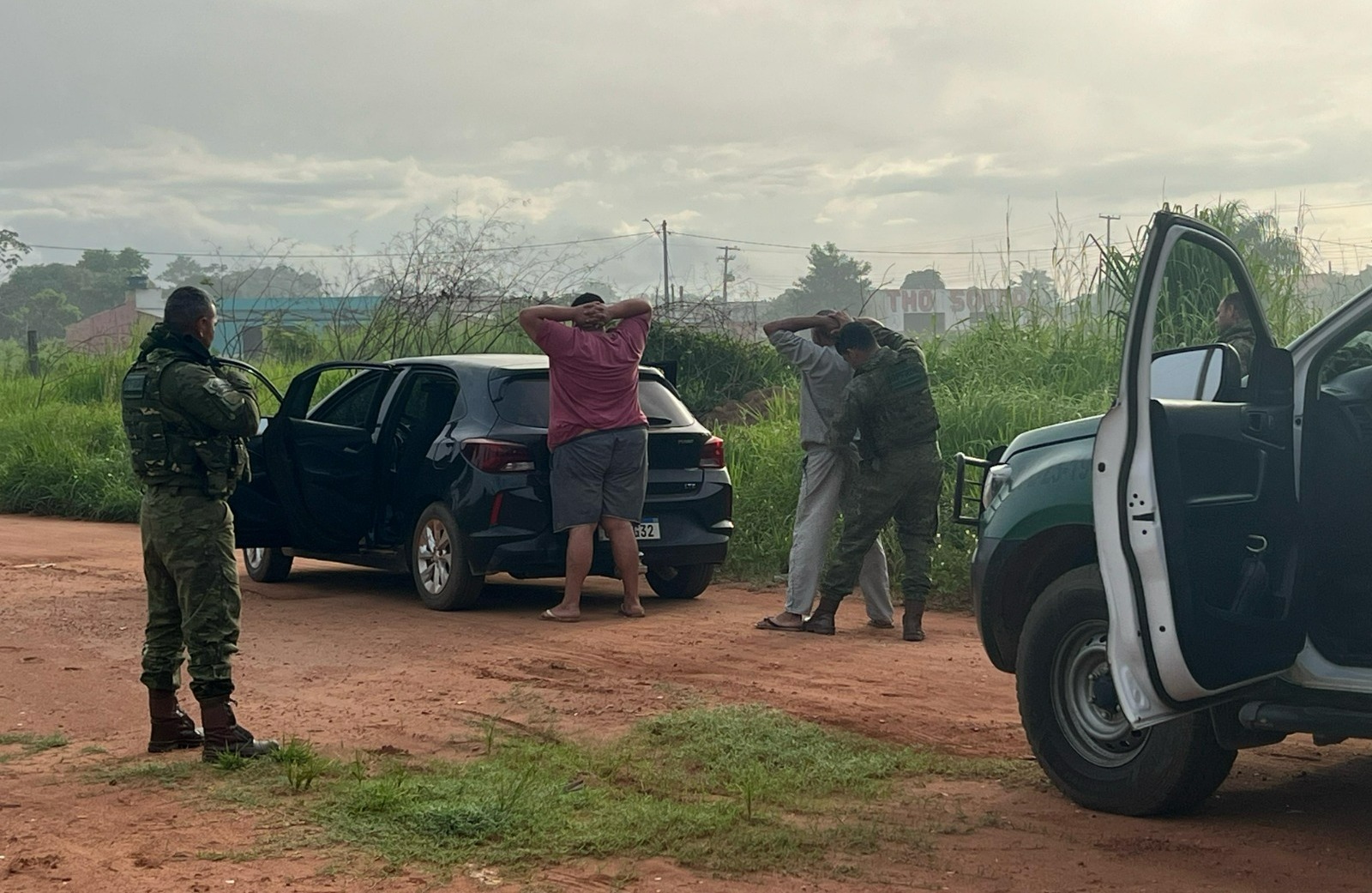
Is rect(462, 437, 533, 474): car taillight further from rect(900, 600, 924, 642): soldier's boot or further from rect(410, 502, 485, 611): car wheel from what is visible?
rect(900, 600, 924, 642): soldier's boot

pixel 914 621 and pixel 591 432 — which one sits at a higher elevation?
pixel 591 432

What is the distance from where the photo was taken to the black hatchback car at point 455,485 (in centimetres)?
947

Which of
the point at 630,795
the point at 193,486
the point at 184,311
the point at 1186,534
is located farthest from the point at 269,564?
the point at 1186,534

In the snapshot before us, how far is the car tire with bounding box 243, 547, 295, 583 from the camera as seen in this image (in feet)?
37.4

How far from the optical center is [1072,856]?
471 cm

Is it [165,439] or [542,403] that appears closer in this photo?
Result: [165,439]

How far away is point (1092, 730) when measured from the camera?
526cm

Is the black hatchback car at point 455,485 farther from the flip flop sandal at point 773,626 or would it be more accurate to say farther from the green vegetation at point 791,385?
the green vegetation at point 791,385

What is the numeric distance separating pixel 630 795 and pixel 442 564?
459 centimetres

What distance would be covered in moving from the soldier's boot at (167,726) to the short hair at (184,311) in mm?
1459

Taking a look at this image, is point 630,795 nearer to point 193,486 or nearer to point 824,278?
point 193,486

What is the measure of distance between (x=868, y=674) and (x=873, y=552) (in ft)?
6.07

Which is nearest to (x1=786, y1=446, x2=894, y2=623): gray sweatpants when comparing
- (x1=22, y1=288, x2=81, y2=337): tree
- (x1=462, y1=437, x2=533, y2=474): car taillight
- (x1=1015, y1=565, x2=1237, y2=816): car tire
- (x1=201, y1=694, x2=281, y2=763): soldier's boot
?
(x1=462, y1=437, x2=533, y2=474): car taillight

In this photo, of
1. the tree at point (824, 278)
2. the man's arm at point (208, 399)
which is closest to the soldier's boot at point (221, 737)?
the man's arm at point (208, 399)
